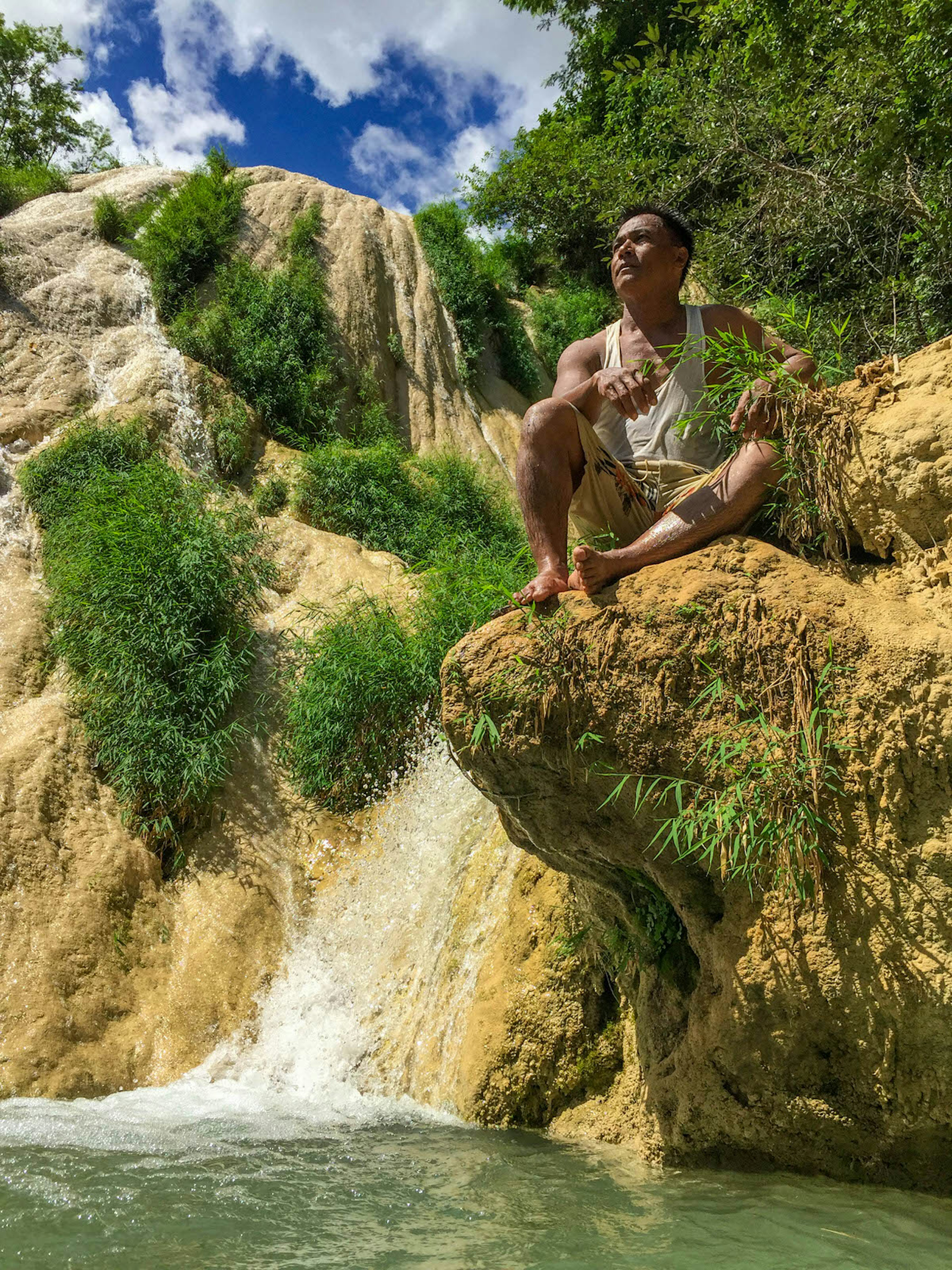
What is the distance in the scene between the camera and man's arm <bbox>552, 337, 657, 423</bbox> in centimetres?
342

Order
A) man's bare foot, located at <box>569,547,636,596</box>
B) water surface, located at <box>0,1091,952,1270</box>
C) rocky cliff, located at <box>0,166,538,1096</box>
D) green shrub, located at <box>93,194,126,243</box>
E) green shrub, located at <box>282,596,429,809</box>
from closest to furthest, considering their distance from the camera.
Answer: water surface, located at <box>0,1091,952,1270</box>, man's bare foot, located at <box>569,547,636,596</box>, rocky cliff, located at <box>0,166,538,1096</box>, green shrub, located at <box>282,596,429,809</box>, green shrub, located at <box>93,194,126,243</box>

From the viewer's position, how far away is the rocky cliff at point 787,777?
2.61m

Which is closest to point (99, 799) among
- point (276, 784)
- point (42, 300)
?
point (276, 784)

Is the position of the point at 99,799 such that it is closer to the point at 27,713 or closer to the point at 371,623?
the point at 27,713

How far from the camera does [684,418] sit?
3459 millimetres

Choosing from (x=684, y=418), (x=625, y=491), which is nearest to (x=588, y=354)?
(x=684, y=418)

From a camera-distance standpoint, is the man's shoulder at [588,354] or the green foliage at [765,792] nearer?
the green foliage at [765,792]

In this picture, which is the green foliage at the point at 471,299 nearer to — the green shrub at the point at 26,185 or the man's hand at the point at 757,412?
the green shrub at the point at 26,185

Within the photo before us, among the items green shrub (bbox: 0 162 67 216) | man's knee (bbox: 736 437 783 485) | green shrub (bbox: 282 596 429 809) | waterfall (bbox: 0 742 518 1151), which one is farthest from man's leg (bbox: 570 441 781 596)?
green shrub (bbox: 0 162 67 216)

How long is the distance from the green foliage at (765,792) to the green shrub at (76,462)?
247 inches

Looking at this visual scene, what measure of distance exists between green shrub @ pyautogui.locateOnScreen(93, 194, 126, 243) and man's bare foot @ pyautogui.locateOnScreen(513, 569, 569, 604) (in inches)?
415

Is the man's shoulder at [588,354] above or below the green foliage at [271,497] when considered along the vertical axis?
below

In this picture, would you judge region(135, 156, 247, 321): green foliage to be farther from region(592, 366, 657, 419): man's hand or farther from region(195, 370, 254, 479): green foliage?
region(592, 366, 657, 419): man's hand

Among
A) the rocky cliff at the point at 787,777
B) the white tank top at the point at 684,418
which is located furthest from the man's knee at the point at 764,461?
the white tank top at the point at 684,418
